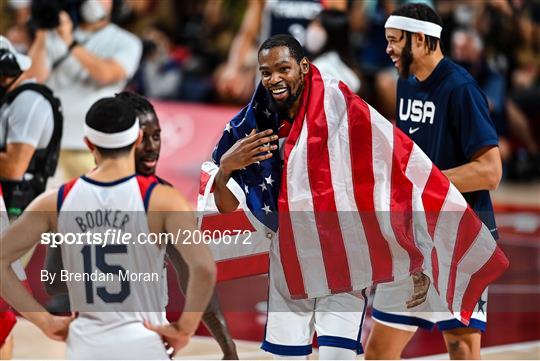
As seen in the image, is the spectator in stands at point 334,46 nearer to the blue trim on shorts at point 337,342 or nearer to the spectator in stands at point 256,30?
the spectator in stands at point 256,30

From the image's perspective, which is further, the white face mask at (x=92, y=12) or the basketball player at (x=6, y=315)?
the white face mask at (x=92, y=12)

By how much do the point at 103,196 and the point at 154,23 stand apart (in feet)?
40.4

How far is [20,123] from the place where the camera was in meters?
7.14

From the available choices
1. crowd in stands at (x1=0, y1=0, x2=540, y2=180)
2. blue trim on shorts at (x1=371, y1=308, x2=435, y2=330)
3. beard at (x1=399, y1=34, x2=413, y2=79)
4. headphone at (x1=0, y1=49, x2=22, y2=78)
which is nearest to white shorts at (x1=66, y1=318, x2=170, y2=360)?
blue trim on shorts at (x1=371, y1=308, x2=435, y2=330)

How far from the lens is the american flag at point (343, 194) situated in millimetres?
5824

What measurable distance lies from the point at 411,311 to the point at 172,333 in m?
1.98

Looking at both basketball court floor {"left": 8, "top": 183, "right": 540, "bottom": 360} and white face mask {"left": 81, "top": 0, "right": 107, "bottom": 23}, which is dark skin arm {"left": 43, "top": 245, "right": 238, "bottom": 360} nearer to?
basketball court floor {"left": 8, "top": 183, "right": 540, "bottom": 360}

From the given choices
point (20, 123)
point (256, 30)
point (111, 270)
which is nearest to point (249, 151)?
point (111, 270)

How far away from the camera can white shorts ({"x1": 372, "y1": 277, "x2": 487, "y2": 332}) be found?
650 centimetres

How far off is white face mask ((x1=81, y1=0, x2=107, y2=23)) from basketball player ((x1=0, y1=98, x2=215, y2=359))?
4.44 m

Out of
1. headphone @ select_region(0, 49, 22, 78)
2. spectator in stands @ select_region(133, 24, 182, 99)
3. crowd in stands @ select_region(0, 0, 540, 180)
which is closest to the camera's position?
headphone @ select_region(0, 49, 22, 78)

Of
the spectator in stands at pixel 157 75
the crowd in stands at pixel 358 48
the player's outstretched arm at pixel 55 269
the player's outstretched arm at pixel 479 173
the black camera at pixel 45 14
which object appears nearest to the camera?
the player's outstretched arm at pixel 55 269

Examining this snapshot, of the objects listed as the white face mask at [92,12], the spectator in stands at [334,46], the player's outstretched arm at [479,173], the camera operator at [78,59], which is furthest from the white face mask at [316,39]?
the player's outstretched arm at [479,173]

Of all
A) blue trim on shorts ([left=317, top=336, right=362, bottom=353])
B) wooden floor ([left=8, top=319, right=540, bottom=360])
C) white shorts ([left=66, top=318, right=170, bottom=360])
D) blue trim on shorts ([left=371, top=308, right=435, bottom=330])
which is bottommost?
wooden floor ([left=8, top=319, right=540, bottom=360])
